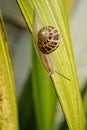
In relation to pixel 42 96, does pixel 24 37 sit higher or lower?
higher

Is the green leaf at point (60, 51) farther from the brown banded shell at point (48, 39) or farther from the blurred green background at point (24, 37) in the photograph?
the blurred green background at point (24, 37)

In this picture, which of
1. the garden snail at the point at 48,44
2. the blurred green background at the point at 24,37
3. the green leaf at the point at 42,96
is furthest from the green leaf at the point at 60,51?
the blurred green background at the point at 24,37

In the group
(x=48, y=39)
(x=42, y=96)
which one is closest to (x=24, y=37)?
(x=42, y=96)

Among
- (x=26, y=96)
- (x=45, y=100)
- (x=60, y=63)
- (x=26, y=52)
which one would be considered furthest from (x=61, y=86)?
(x=26, y=52)

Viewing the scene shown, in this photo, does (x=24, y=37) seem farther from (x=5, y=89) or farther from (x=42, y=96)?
(x=5, y=89)

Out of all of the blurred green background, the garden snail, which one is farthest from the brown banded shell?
the blurred green background

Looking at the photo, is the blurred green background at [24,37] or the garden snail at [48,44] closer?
the garden snail at [48,44]

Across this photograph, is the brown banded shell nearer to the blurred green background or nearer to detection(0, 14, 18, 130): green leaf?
detection(0, 14, 18, 130): green leaf
